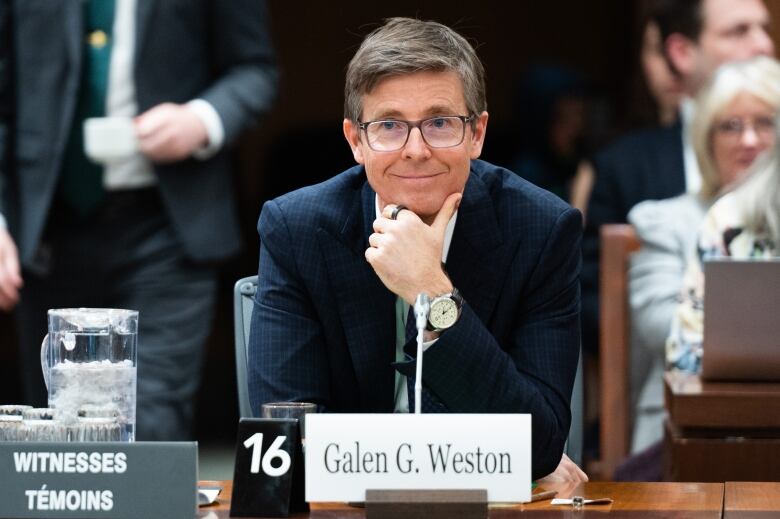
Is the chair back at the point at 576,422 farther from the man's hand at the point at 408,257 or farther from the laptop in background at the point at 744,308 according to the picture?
the man's hand at the point at 408,257

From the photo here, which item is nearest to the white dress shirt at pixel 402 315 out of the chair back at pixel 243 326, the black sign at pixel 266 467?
the chair back at pixel 243 326

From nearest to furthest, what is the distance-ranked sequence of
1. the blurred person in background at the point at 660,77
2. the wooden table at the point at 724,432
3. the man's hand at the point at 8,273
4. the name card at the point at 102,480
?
the name card at the point at 102,480
the wooden table at the point at 724,432
the man's hand at the point at 8,273
the blurred person in background at the point at 660,77

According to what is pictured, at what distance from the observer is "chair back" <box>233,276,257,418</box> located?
319 cm

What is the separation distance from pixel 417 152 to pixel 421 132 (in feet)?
0.13

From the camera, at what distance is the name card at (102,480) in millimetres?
2225

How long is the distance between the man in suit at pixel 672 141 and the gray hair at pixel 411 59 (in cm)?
240

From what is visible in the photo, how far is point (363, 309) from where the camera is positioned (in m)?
2.91

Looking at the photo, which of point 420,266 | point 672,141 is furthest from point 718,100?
point 420,266

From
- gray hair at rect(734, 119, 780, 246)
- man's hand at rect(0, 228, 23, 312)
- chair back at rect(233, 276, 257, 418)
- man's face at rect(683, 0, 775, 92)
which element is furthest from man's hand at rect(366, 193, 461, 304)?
man's face at rect(683, 0, 775, 92)

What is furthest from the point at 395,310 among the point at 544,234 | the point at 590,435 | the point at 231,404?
the point at 231,404

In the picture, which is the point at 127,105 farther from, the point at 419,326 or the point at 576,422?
the point at 419,326

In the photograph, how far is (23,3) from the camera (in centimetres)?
417

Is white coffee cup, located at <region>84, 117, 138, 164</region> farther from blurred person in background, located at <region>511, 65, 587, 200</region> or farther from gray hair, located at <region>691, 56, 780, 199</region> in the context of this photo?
blurred person in background, located at <region>511, 65, 587, 200</region>

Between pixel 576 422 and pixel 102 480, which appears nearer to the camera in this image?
pixel 102 480
